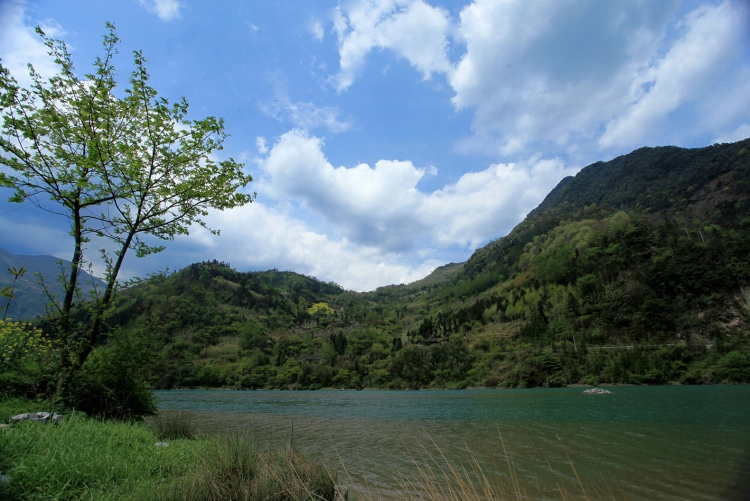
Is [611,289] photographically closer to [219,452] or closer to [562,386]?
[562,386]

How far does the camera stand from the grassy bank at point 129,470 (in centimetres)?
461

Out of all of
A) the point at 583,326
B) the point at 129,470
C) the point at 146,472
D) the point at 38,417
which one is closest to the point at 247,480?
the point at 146,472

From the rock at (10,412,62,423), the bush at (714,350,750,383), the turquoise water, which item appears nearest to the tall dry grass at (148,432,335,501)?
the turquoise water

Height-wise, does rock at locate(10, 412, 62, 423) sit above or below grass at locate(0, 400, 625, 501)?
above

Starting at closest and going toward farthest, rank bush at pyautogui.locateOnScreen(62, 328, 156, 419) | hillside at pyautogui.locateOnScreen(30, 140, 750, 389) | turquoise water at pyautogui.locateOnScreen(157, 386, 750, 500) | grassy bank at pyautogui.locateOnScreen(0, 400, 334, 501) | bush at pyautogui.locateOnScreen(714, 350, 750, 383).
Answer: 1. grassy bank at pyautogui.locateOnScreen(0, 400, 334, 501)
2. turquoise water at pyautogui.locateOnScreen(157, 386, 750, 500)
3. bush at pyautogui.locateOnScreen(62, 328, 156, 419)
4. bush at pyautogui.locateOnScreen(714, 350, 750, 383)
5. hillside at pyautogui.locateOnScreen(30, 140, 750, 389)

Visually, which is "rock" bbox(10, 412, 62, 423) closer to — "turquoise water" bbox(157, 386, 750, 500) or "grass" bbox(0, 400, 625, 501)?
"grass" bbox(0, 400, 625, 501)

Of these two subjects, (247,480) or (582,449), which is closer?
(247,480)

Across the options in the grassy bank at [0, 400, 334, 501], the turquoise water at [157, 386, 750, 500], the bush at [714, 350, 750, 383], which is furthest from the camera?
the bush at [714, 350, 750, 383]

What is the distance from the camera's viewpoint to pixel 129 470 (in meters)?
6.00

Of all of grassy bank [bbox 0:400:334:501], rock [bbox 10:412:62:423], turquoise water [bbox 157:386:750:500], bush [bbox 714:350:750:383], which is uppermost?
bush [bbox 714:350:750:383]

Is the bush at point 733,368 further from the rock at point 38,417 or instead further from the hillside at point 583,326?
the rock at point 38,417

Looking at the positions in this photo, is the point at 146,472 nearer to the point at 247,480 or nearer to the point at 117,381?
the point at 247,480

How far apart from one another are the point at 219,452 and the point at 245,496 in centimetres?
172

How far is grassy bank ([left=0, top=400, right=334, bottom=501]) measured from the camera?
4.61 metres
